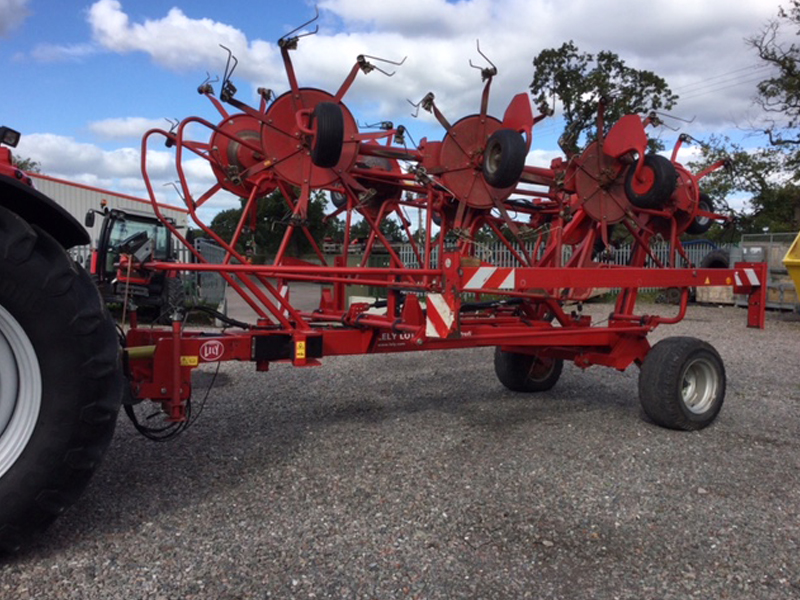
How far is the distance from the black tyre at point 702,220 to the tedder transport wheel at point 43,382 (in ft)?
17.4

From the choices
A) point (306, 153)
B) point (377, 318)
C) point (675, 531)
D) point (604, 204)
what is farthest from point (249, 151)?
point (675, 531)

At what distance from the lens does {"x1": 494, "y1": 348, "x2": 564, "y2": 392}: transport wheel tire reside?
628cm

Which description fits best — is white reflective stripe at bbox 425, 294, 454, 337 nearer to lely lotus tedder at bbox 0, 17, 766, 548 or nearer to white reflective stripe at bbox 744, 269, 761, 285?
lely lotus tedder at bbox 0, 17, 766, 548

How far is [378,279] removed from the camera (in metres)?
5.08

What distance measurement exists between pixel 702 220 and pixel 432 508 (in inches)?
166

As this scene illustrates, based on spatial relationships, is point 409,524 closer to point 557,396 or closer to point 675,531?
point 675,531

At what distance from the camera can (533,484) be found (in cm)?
389

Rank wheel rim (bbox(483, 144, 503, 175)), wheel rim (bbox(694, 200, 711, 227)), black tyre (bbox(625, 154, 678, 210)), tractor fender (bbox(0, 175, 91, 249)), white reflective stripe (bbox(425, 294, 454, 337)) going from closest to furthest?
tractor fender (bbox(0, 175, 91, 249)) < white reflective stripe (bbox(425, 294, 454, 337)) < wheel rim (bbox(483, 144, 503, 175)) < black tyre (bbox(625, 154, 678, 210)) < wheel rim (bbox(694, 200, 711, 227))

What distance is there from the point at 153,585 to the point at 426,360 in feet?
19.2

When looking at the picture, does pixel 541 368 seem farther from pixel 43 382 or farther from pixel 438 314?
pixel 43 382

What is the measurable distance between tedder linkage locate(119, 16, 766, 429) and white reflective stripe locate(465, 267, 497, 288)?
15 millimetres

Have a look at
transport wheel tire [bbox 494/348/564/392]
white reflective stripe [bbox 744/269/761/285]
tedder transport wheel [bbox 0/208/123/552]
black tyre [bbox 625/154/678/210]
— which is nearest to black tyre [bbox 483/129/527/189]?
black tyre [bbox 625/154/678/210]

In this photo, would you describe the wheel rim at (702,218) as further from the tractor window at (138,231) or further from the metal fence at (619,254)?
the tractor window at (138,231)

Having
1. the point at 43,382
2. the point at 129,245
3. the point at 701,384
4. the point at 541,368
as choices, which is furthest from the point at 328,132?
the point at 129,245
